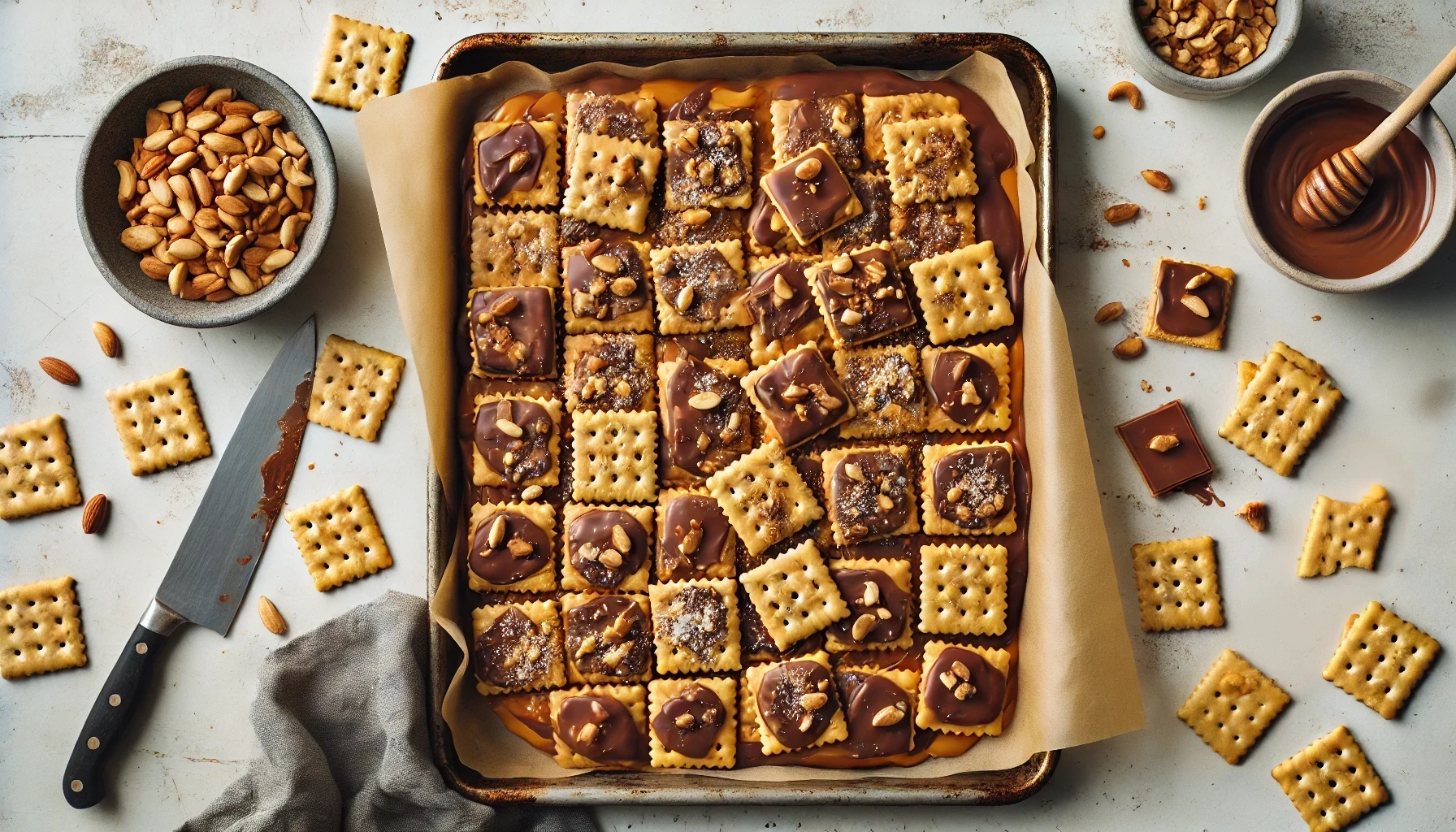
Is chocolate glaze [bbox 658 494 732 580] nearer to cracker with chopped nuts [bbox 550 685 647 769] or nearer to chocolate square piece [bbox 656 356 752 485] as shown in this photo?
chocolate square piece [bbox 656 356 752 485]

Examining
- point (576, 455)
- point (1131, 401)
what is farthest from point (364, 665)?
point (1131, 401)

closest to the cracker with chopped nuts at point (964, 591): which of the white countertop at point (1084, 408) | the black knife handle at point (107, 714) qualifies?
the white countertop at point (1084, 408)

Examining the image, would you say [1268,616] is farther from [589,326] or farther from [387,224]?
[387,224]

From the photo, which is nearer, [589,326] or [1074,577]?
[1074,577]

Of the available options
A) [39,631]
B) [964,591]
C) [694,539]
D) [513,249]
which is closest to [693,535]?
[694,539]

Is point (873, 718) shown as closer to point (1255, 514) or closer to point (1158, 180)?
point (1255, 514)

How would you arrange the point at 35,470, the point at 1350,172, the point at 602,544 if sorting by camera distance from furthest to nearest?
1. the point at 35,470
2. the point at 602,544
3. the point at 1350,172
